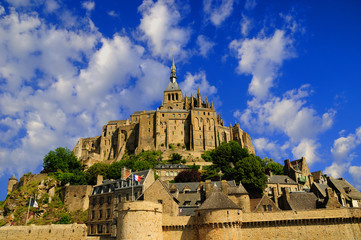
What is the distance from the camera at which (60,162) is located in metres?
75.9

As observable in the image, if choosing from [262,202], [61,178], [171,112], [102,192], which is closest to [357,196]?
[262,202]

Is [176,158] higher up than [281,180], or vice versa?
[176,158]

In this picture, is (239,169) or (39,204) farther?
(239,169)

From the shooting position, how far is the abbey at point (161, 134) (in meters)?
97.6

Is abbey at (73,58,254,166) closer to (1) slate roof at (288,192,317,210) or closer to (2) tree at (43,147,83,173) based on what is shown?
(2) tree at (43,147,83,173)

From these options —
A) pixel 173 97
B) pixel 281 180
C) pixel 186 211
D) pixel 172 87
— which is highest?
pixel 172 87

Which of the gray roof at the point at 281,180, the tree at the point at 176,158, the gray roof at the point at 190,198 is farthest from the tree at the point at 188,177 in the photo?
the tree at the point at 176,158

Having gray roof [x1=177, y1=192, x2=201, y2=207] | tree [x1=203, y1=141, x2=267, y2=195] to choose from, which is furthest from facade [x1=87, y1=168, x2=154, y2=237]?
tree [x1=203, y1=141, x2=267, y2=195]

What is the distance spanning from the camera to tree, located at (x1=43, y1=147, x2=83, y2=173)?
Answer: 2958 inches

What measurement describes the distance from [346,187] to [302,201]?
1913cm

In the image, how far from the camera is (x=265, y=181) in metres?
58.7

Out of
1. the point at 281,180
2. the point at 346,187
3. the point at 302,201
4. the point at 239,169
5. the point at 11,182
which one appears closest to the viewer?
the point at 302,201

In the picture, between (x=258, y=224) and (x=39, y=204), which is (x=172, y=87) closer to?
(x=39, y=204)

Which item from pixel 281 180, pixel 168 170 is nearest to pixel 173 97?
pixel 168 170
